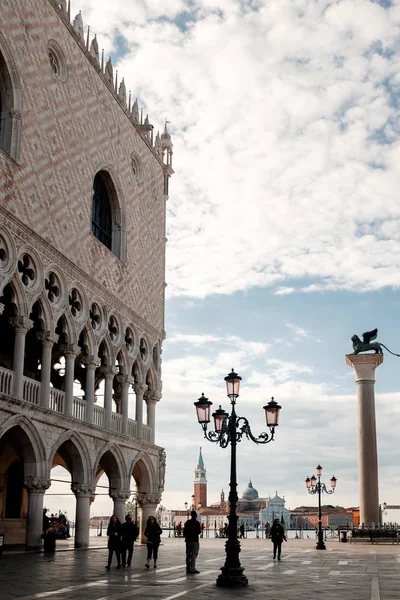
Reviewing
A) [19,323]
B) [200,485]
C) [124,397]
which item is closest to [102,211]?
[124,397]

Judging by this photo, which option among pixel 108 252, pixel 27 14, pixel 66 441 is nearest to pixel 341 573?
pixel 66 441

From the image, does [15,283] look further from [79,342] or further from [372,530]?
Answer: [372,530]

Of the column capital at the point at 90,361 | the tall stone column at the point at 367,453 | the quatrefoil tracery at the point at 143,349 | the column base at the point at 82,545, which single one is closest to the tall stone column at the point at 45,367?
the column capital at the point at 90,361

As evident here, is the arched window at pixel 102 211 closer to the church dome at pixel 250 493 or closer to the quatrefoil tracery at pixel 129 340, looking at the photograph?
the quatrefoil tracery at pixel 129 340

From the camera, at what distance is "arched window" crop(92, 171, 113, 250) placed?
27.4m

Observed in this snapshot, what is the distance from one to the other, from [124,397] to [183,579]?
45.6 feet

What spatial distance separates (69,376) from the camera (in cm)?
2323

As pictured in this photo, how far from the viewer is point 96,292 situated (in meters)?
25.3

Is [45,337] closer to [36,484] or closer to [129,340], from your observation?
[36,484]

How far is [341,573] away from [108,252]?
46.6 ft

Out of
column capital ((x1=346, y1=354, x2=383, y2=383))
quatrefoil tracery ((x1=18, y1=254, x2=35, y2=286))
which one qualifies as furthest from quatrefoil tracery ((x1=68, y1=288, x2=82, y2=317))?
column capital ((x1=346, y1=354, x2=383, y2=383))

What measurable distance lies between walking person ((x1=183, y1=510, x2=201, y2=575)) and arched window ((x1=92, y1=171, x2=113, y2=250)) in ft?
46.0

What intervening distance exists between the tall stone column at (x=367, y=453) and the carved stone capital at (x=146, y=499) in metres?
8.42

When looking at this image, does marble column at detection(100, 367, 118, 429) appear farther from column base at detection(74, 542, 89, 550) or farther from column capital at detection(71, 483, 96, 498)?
column base at detection(74, 542, 89, 550)
